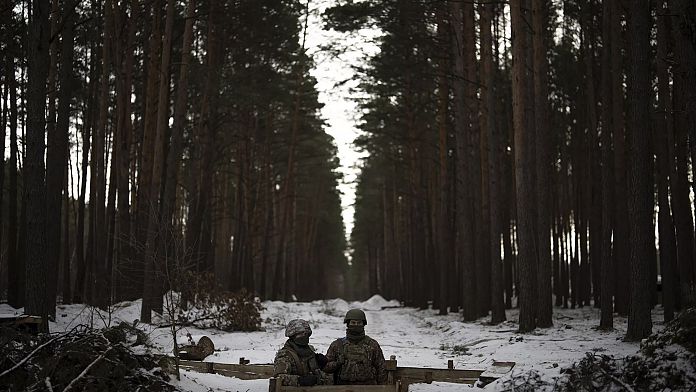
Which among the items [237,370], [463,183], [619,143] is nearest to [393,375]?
[237,370]

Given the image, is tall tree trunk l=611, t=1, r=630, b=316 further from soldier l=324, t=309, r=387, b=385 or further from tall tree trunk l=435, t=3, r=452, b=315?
soldier l=324, t=309, r=387, b=385

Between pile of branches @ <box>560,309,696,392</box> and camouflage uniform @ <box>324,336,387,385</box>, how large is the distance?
209cm

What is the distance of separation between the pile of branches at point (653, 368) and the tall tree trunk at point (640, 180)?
16.6 ft

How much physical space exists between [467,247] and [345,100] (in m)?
11.7

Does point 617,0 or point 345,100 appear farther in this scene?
point 345,100

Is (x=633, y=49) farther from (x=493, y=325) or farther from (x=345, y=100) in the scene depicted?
(x=345, y=100)

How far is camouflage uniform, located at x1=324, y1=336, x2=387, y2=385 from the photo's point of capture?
7.94 m

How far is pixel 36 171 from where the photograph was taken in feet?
33.6

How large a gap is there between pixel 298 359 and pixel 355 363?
654 mm

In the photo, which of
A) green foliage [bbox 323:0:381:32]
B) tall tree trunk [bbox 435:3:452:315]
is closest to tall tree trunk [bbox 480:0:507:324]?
green foliage [bbox 323:0:381:32]

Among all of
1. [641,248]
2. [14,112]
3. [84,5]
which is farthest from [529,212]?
[84,5]

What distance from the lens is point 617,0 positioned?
15703 mm

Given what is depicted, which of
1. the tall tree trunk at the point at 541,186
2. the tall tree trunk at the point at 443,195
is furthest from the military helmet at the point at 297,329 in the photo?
the tall tree trunk at the point at 443,195

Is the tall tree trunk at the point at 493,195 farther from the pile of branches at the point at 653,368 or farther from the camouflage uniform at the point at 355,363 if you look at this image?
the pile of branches at the point at 653,368
